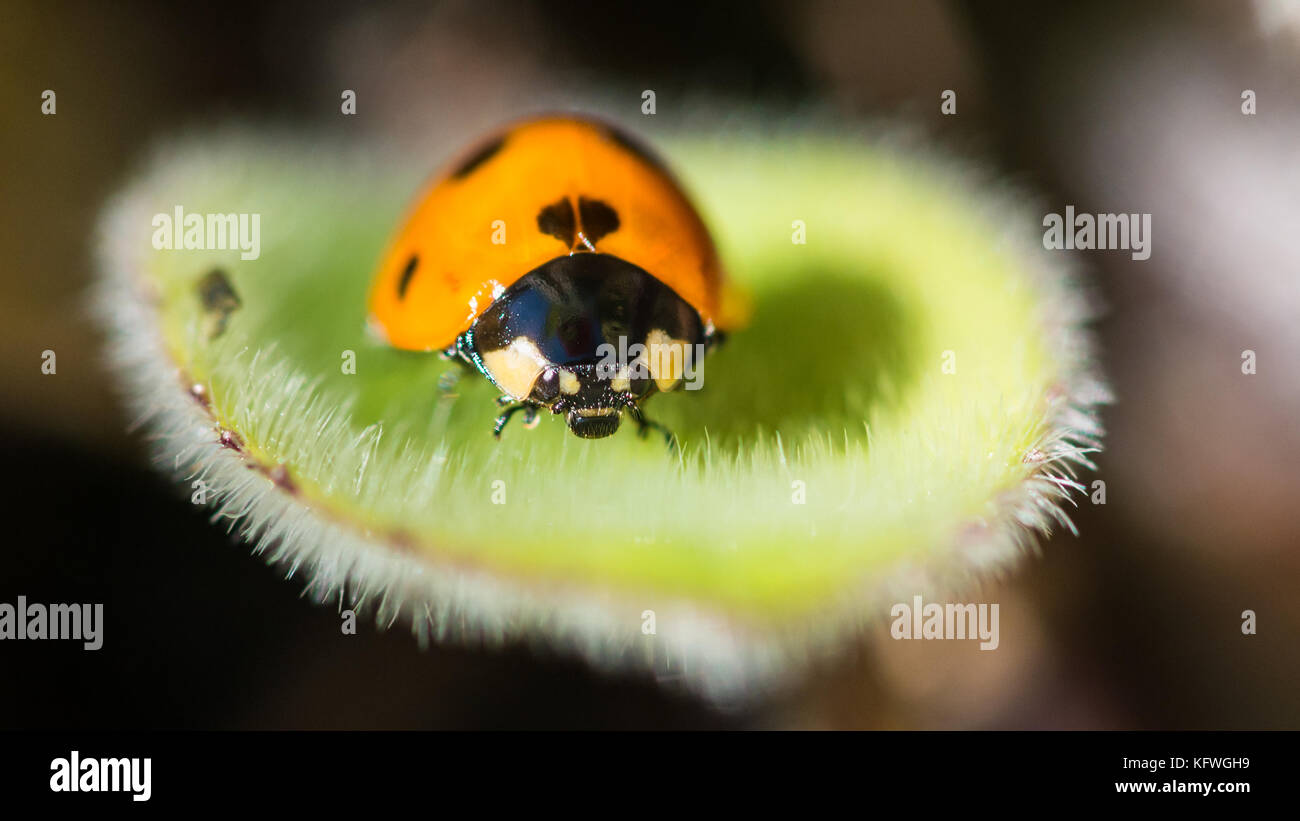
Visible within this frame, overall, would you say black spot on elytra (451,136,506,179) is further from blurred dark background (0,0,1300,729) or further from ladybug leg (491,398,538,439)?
blurred dark background (0,0,1300,729)

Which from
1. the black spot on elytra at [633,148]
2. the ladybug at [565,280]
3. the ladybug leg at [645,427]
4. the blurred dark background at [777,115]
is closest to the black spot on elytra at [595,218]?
the ladybug at [565,280]

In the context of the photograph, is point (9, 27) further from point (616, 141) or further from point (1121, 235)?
point (1121, 235)

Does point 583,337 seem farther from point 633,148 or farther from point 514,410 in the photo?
point 633,148

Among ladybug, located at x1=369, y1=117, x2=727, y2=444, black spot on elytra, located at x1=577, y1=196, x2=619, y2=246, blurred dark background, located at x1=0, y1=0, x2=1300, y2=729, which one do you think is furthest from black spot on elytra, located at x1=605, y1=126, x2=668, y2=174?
blurred dark background, located at x1=0, y1=0, x2=1300, y2=729

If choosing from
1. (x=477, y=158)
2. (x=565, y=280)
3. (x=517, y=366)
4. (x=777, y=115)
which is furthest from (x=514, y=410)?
(x=777, y=115)

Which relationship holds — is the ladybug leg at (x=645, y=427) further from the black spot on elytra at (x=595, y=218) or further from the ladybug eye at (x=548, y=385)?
the black spot on elytra at (x=595, y=218)

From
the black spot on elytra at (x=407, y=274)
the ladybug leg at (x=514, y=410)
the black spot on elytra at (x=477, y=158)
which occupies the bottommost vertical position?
the ladybug leg at (x=514, y=410)
